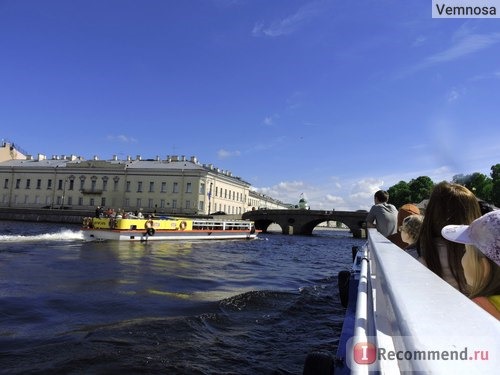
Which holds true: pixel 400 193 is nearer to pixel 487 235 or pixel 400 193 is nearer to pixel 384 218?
pixel 384 218

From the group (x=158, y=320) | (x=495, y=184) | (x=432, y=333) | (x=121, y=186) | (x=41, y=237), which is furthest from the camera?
(x=121, y=186)

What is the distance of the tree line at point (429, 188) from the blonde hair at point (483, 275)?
5363 cm

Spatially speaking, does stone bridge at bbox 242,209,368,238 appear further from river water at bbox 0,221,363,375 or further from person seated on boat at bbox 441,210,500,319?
person seated on boat at bbox 441,210,500,319

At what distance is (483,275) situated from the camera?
→ 189 centimetres

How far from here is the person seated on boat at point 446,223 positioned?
8.99ft

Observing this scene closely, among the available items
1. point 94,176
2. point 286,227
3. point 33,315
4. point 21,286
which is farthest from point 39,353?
point 94,176

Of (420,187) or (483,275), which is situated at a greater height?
(420,187)

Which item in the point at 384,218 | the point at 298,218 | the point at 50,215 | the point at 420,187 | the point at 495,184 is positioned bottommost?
the point at 384,218

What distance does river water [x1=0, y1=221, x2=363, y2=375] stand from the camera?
572 centimetres

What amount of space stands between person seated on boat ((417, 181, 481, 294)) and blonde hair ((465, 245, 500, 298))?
0.83 meters

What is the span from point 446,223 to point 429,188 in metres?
83.7

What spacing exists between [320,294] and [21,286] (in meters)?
7.66

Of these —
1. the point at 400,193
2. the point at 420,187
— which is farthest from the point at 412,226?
the point at 400,193

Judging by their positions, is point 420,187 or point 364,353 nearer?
point 364,353
